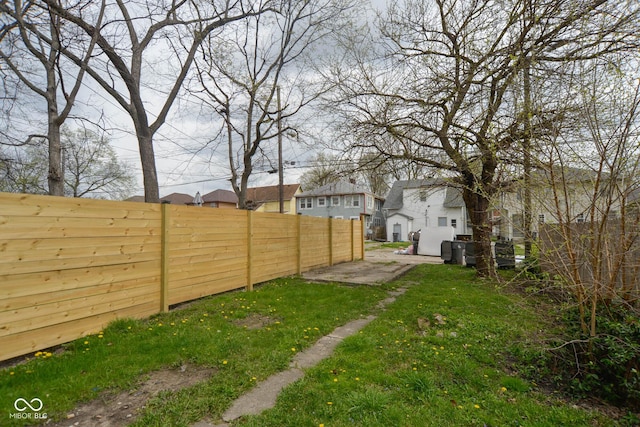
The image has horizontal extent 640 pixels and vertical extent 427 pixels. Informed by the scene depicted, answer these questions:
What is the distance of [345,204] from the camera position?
102 ft

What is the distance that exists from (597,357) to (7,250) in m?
5.44

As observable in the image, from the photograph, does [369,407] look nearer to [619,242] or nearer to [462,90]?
[619,242]

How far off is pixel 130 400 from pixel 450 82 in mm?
6612

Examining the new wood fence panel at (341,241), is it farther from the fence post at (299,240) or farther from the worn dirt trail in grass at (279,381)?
the worn dirt trail in grass at (279,381)

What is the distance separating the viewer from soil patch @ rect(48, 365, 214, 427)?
2.01m

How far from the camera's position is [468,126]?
19.8ft

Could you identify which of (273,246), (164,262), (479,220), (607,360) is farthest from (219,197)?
(607,360)

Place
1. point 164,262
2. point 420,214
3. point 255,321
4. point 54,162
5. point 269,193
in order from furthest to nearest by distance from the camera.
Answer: point 269,193 → point 420,214 → point 54,162 → point 164,262 → point 255,321

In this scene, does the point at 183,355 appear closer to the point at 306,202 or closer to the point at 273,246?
the point at 273,246

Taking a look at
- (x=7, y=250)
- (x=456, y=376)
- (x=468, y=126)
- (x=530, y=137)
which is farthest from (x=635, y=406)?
(x=7, y=250)

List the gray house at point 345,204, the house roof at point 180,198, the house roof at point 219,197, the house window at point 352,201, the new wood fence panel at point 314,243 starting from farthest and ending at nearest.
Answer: the house roof at point 180,198
the house roof at point 219,197
the house window at point 352,201
the gray house at point 345,204
the new wood fence panel at point 314,243

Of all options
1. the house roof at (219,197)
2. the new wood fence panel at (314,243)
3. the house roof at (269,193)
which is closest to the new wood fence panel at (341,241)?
the new wood fence panel at (314,243)

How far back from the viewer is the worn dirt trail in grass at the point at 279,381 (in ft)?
7.05

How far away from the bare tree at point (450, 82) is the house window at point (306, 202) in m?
26.2
